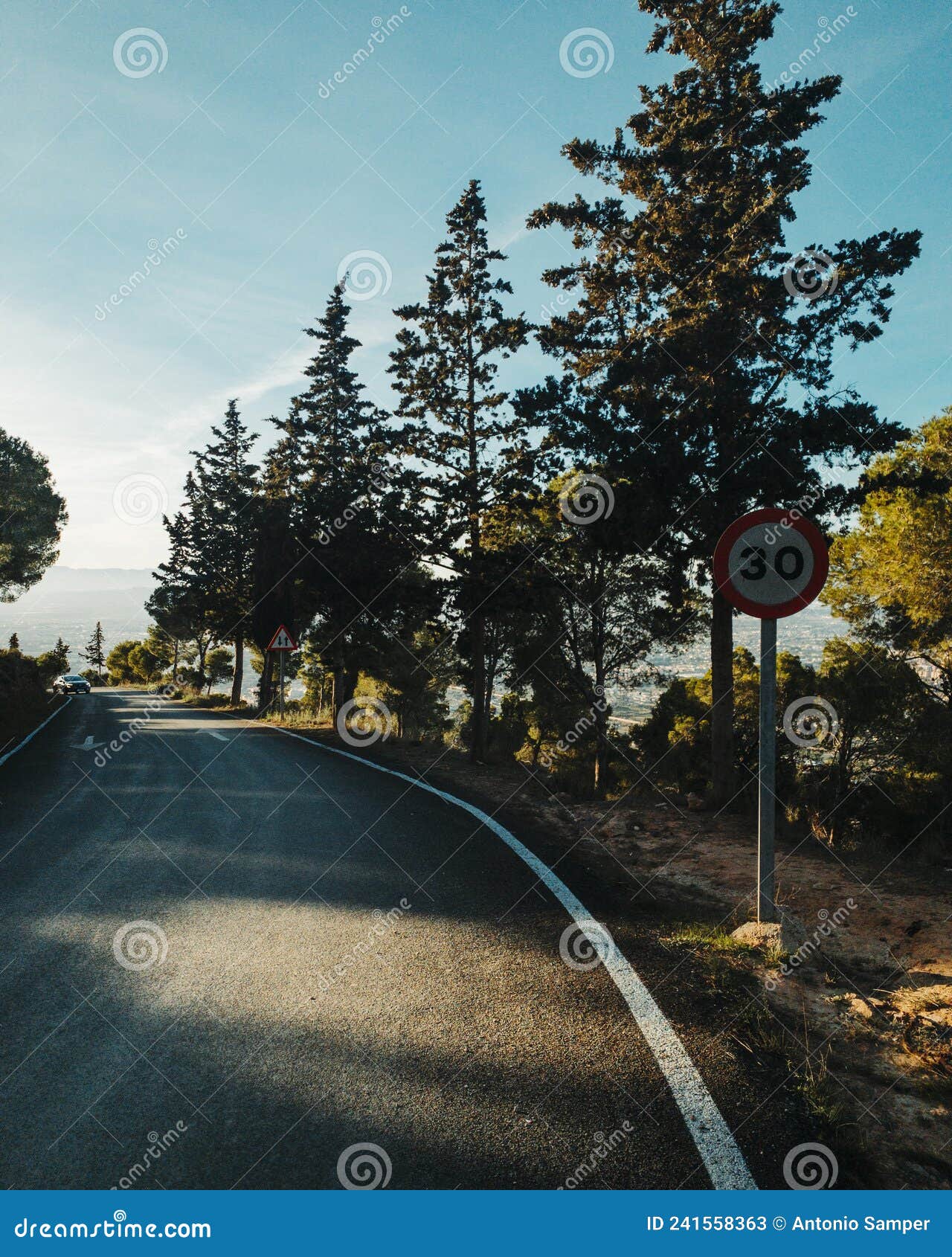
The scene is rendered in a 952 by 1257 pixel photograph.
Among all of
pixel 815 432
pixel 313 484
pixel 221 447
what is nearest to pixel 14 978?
pixel 815 432

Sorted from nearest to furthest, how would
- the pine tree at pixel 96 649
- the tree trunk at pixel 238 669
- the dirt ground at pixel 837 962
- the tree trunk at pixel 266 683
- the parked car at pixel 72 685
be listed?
the dirt ground at pixel 837 962 < the tree trunk at pixel 266 683 < the tree trunk at pixel 238 669 < the parked car at pixel 72 685 < the pine tree at pixel 96 649

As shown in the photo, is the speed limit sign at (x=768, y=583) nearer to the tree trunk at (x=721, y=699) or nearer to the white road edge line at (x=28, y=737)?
the tree trunk at (x=721, y=699)

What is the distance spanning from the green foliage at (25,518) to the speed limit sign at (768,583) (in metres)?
37.5

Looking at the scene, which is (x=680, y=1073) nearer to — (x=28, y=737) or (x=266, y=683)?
(x=28, y=737)

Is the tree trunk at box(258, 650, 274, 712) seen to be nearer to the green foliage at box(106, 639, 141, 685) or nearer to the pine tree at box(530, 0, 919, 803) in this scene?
the pine tree at box(530, 0, 919, 803)

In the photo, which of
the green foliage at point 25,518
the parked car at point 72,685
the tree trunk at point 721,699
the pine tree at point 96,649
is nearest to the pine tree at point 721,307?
the tree trunk at point 721,699

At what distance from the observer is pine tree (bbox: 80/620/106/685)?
409ft

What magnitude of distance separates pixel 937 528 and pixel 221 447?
40261 millimetres

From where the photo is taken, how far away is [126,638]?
120188mm

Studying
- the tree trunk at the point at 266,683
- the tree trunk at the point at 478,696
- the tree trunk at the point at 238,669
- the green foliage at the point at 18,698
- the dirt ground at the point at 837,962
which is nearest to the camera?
the dirt ground at the point at 837,962

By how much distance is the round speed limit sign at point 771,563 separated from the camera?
16.1 ft

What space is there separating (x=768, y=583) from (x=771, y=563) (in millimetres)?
144

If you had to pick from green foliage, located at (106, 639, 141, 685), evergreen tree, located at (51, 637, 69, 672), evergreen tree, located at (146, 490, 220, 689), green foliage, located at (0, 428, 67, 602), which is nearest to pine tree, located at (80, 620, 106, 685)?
green foliage, located at (106, 639, 141, 685)

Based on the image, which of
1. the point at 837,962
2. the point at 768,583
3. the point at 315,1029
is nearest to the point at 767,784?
the point at 837,962
